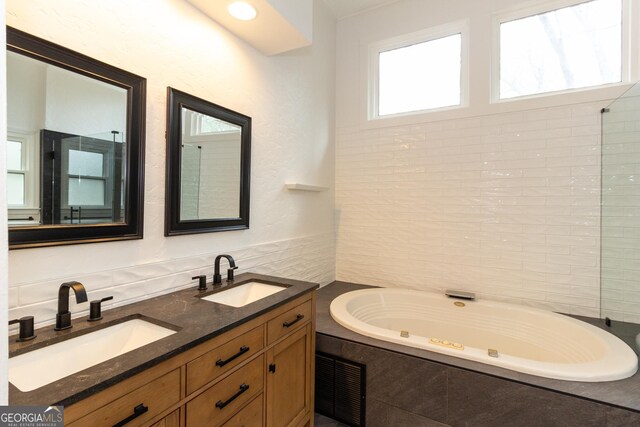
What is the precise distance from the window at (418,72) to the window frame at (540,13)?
0.79 feet

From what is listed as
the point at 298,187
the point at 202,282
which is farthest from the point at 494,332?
the point at 202,282

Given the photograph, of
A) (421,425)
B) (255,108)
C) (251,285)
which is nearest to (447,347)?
(421,425)

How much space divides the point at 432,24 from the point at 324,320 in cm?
278

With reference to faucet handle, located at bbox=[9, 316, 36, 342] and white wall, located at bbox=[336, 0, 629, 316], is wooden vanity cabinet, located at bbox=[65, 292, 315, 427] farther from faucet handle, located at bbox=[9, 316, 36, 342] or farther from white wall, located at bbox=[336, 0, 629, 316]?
white wall, located at bbox=[336, 0, 629, 316]

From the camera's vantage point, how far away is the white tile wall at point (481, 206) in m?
2.27

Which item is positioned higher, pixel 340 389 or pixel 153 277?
pixel 153 277

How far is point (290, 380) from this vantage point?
1.50 meters

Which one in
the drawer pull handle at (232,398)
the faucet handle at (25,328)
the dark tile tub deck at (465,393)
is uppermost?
the faucet handle at (25,328)

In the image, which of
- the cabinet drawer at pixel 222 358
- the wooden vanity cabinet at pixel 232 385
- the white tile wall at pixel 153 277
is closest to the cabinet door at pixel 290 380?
the wooden vanity cabinet at pixel 232 385

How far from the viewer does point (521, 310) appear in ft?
7.57

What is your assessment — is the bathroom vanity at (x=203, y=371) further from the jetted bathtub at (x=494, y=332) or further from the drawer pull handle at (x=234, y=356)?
the jetted bathtub at (x=494, y=332)

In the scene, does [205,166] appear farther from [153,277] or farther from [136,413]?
[136,413]

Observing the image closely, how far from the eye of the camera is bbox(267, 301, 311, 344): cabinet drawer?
1360 millimetres

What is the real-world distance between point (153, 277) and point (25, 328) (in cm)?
50
